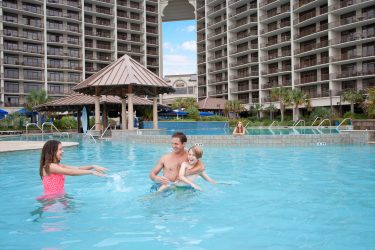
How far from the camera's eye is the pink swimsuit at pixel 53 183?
5.90 m

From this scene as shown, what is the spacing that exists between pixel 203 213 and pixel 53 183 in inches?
94.6

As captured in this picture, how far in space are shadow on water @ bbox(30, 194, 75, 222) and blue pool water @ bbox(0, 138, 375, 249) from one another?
0.02 metres

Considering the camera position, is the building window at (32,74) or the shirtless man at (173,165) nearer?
the shirtless man at (173,165)

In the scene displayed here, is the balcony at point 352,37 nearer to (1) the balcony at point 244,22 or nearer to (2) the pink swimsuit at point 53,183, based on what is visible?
(1) the balcony at point 244,22

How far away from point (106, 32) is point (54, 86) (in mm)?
14914

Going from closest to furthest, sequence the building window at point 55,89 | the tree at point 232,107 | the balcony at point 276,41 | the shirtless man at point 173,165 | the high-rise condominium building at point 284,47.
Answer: the shirtless man at point 173,165 → the high-rise condominium building at point 284,47 → the tree at point 232,107 → the balcony at point 276,41 → the building window at point 55,89

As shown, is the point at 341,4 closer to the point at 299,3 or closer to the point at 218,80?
the point at 299,3

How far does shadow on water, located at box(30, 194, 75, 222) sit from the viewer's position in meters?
5.82

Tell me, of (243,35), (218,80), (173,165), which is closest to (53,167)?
(173,165)

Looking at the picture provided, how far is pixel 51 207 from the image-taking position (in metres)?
6.01

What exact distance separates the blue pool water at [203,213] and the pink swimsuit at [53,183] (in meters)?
0.24

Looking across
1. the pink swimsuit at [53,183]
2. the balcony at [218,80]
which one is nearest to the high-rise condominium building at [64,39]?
the balcony at [218,80]

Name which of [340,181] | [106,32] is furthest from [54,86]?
[340,181]

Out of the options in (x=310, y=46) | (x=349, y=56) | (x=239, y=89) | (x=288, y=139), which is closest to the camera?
(x=288, y=139)
